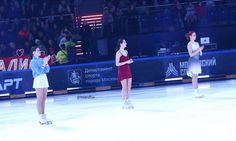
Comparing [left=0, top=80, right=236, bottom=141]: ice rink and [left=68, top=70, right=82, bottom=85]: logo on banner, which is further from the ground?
[left=68, top=70, right=82, bottom=85]: logo on banner

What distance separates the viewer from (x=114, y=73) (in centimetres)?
1973

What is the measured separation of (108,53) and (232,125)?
13.6m

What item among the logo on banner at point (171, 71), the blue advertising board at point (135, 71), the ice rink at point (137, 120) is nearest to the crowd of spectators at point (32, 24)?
the blue advertising board at point (135, 71)

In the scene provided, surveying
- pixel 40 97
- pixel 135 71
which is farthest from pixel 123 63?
pixel 135 71

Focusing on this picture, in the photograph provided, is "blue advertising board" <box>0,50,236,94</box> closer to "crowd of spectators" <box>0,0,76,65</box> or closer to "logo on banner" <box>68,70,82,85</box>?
"logo on banner" <box>68,70,82,85</box>

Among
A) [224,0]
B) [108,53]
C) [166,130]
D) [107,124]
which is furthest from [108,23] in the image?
[166,130]

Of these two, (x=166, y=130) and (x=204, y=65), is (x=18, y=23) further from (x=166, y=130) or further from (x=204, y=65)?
(x=166, y=130)

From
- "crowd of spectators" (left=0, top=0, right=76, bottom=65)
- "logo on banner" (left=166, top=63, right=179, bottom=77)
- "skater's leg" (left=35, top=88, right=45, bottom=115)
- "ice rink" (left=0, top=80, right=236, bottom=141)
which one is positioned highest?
"crowd of spectators" (left=0, top=0, right=76, bottom=65)

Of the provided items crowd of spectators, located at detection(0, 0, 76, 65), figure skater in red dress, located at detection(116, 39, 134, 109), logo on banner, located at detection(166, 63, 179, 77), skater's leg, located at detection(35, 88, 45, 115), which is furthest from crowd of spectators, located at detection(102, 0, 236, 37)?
skater's leg, located at detection(35, 88, 45, 115)

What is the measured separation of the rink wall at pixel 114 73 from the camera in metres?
19.6

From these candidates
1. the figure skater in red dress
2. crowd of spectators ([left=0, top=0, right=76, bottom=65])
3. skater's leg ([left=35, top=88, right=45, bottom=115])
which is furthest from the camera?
crowd of spectators ([left=0, top=0, right=76, bottom=65])

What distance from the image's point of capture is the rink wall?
19594 millimetres

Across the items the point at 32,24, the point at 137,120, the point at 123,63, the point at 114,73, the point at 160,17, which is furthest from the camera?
the point at 32,24

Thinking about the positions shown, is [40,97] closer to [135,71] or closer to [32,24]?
[135,71]
